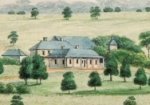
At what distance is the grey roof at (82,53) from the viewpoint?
144 metres

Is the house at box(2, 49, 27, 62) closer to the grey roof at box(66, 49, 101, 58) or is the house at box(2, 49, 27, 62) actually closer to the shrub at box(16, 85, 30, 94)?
the grey roof at box(66, 49, 101, 58)

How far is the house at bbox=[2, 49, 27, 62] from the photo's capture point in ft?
491

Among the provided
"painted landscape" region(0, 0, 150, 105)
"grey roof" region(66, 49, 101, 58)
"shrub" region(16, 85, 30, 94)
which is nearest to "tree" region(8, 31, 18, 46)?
"painted landscape" region(0, 0, 150, 105)

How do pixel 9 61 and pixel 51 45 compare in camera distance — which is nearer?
pixel 9 61

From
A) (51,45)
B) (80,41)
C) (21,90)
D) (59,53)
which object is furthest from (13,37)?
(21,90)

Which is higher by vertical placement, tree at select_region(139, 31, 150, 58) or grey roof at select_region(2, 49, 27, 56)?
tree at select_region(139, 31, 150, 58)

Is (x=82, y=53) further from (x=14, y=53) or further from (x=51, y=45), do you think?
(x=14, y=53)

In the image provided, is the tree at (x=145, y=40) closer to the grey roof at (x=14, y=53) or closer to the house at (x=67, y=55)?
the house at (x=67, y=55)

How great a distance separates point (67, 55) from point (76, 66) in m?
3.86

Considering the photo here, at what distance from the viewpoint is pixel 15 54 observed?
495 ft

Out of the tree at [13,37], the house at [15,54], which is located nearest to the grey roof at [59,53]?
the house at [15,54]

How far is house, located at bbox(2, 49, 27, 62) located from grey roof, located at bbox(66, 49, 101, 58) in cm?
1214

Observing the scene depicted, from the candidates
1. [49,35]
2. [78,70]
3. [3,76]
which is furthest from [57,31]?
[3,76]

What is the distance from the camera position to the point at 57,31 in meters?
190
